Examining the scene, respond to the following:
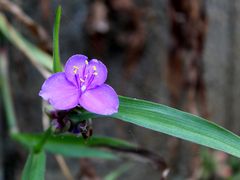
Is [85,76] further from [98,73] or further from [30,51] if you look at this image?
[30,51]

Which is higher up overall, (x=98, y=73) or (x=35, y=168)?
(x=98, y=73)

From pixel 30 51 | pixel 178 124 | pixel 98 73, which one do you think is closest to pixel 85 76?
pixel 98 73

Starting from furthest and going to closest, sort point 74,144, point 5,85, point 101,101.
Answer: point 5,85, point 74,144, point 101,101

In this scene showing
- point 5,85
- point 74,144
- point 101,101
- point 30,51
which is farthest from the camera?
point 5,85

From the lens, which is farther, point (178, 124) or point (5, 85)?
point (5, 85)

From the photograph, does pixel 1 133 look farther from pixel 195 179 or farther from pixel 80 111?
pixel 80 111

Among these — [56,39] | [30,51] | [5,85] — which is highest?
[56,39]
